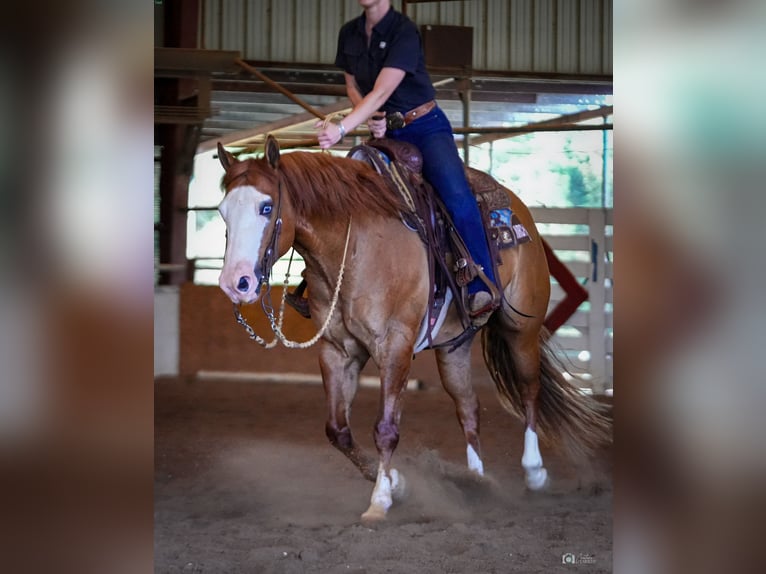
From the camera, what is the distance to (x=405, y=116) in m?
3.31

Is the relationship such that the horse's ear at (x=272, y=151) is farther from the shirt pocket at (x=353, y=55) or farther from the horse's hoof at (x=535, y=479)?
the horse's hoof at (x=535, y=479)

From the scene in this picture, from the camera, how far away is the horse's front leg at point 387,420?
9.89ft

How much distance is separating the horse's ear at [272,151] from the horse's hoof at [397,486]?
1.28m

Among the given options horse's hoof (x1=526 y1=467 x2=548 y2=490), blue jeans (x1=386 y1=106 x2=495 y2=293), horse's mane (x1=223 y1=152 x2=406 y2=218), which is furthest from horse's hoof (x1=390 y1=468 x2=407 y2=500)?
horse's mane (x1=223 y1=152 x2=406 y2=218)

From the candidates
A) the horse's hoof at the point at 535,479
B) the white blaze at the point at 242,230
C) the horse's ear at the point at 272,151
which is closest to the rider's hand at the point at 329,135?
the horse's ear at the point at 272,151

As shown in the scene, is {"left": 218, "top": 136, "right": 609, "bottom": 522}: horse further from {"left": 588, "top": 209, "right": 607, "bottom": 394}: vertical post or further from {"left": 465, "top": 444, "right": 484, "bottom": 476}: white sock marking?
{"left": 588, "top": 209, "right": 607, "bottom": 394}: vertical post

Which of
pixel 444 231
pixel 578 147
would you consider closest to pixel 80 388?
pixel 444 231

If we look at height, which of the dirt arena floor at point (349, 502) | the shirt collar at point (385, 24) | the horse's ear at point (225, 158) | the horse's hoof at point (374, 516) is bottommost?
the dirt arena floor at point (349, 502)

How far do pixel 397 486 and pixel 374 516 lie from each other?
0.26 metres

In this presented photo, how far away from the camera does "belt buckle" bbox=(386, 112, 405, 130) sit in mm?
3273

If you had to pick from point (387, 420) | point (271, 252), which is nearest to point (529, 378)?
point (387, 420)

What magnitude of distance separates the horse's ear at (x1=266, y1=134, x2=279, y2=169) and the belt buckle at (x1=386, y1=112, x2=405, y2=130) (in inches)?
27.4

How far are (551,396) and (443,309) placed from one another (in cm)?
82

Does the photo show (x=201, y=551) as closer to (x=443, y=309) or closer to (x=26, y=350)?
(x=443, y=309)
